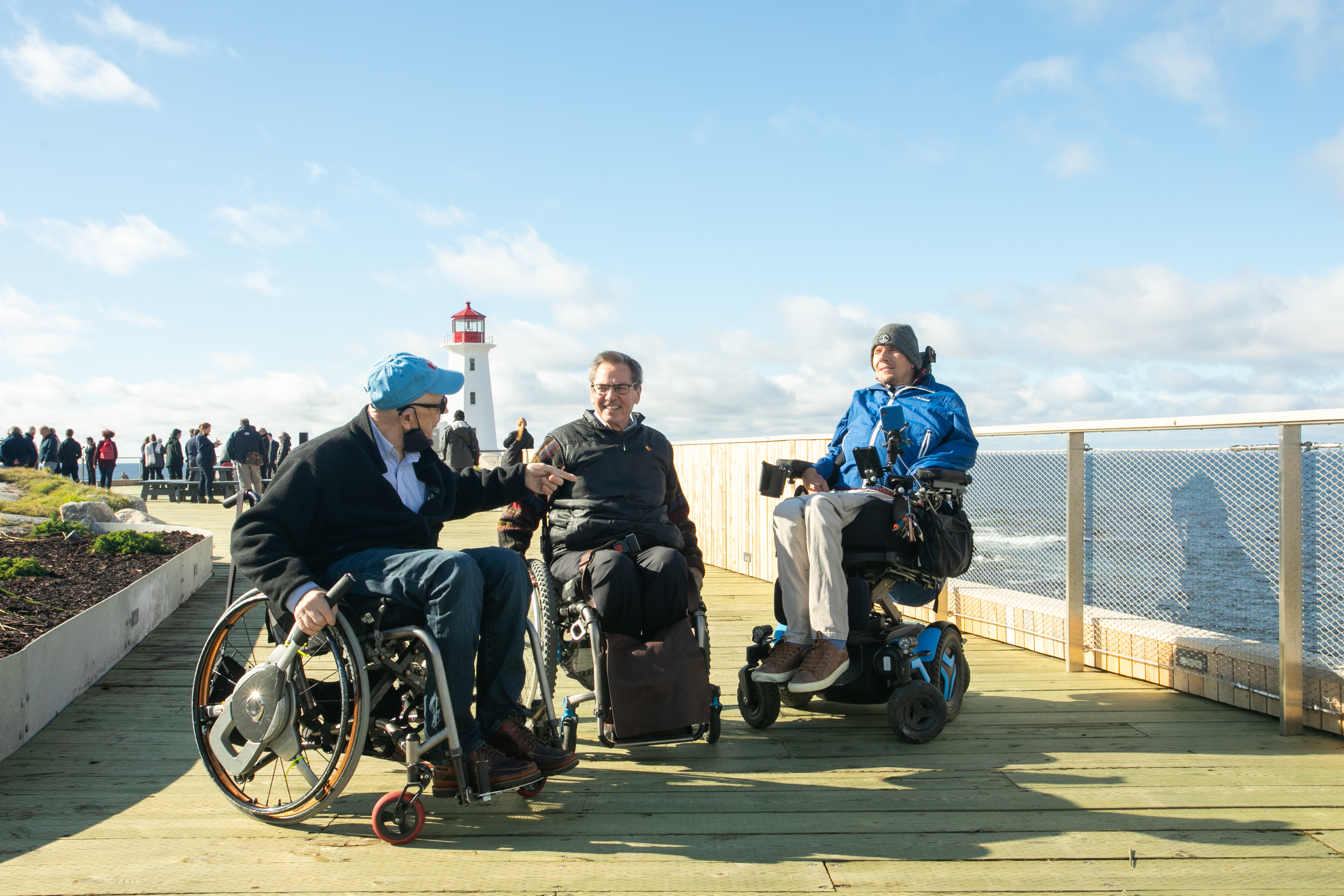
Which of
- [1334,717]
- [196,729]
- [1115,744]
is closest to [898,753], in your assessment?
[1115,744]

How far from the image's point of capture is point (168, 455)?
2228 centimetres

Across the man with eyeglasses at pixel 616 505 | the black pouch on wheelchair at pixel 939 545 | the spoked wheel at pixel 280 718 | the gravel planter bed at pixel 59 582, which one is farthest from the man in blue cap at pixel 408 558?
the gravel planter bed at pixel 59 582

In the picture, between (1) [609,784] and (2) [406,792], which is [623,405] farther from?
(2) [406,792]

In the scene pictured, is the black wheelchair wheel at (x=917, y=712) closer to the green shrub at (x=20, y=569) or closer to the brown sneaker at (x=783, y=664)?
the brown sneaker at (x=783, y=664)

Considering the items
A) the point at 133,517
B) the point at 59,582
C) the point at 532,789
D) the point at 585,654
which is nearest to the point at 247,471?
the point at 133,517

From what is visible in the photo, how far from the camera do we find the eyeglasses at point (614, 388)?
3.48 meters

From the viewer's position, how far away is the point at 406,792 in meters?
2.44

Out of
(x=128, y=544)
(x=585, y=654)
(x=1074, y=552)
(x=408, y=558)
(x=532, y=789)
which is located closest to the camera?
(x=408, y=558)

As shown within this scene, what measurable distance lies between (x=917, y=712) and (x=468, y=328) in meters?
40.9

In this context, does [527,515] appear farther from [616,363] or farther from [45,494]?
[45,494]

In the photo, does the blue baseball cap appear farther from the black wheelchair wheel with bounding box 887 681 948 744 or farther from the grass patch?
the grass patch

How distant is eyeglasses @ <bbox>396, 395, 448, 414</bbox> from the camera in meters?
2.82

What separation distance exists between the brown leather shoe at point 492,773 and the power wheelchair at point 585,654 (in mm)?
419

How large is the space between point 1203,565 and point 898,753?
1554 millimetres
